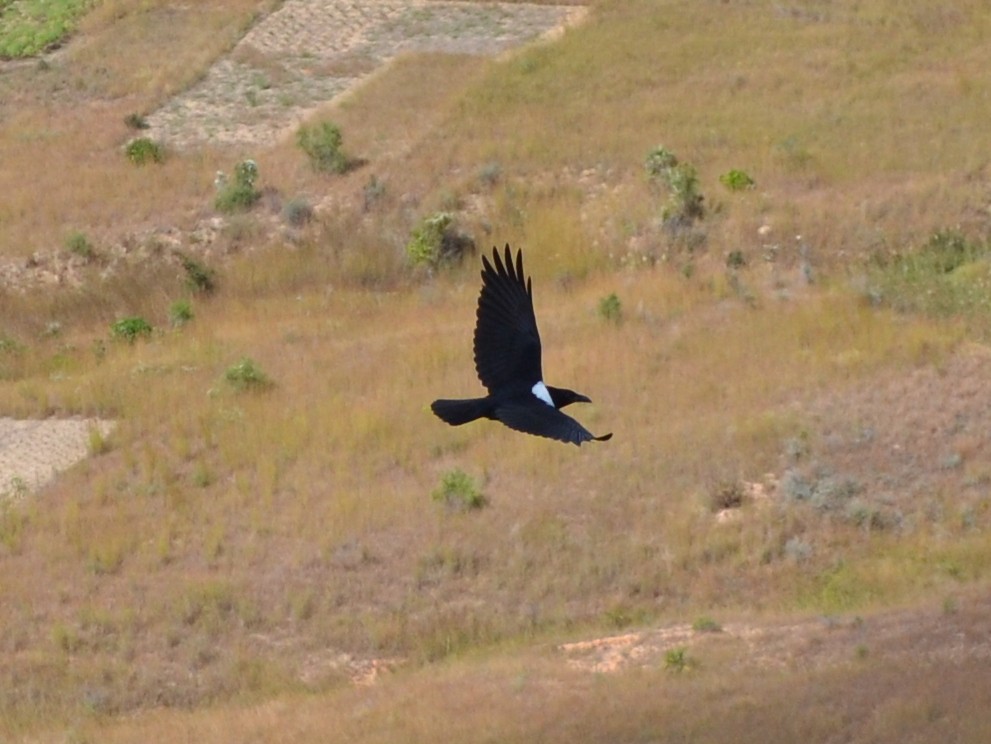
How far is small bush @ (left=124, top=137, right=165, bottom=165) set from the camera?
31953mm

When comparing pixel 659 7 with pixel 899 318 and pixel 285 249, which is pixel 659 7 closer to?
pixel 285 249

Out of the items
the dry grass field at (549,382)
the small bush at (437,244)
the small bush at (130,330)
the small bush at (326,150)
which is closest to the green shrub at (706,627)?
the dry grass field at (549,382)

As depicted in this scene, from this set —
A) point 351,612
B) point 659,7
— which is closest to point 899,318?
point 351,612

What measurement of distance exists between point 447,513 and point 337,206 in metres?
10.3

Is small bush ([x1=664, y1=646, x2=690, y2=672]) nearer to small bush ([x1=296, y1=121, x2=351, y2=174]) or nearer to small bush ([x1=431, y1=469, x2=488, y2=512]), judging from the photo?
small bush ([x1=431, y1=469, x2=488, y2=512])

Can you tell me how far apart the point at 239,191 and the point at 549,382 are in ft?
29.5

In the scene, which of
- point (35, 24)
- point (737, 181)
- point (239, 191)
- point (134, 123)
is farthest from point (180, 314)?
point (35, 24)

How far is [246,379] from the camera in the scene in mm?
24094

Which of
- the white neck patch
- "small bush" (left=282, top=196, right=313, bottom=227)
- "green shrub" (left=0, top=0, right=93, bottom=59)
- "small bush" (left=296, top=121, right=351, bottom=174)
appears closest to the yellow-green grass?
the white neck patch

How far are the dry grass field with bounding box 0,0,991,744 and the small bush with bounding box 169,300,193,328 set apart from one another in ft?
0.29

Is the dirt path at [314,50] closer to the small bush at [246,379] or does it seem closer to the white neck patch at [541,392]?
the small bush at [246,379]

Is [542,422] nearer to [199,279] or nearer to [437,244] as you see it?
[437,244]

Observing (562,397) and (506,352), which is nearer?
(506,352)

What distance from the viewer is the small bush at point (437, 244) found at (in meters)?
28.4
